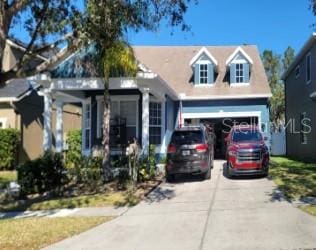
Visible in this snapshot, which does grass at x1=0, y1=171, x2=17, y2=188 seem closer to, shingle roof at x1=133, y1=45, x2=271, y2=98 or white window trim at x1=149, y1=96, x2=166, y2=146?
white window trim at x1=149, y1=96, x2=166, y2=146

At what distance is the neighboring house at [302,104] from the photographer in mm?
25531

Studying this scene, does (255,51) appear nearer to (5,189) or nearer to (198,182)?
(198,182)

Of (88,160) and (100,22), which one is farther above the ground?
(100,22)

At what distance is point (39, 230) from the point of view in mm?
11469

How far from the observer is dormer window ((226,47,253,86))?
2958cm

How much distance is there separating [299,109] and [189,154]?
13089 mm

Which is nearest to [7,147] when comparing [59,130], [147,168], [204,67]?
[59,130]

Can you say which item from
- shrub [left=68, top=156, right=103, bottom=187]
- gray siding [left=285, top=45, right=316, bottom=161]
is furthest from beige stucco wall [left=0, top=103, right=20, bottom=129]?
gray siding [left=285, top=45, right=316, bottom=161]

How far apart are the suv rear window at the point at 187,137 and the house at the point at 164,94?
1702 millimetres

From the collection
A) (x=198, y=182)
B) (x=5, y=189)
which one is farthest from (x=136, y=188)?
(x=5, y=189)

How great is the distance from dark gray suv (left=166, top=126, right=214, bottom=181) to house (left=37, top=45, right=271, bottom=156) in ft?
5.75

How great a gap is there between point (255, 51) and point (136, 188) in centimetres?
1870

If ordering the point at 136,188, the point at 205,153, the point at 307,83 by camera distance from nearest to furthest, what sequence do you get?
the point at 136,188 → the point at 205,153 → the point at 307,83

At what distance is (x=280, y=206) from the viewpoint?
13188 mm
